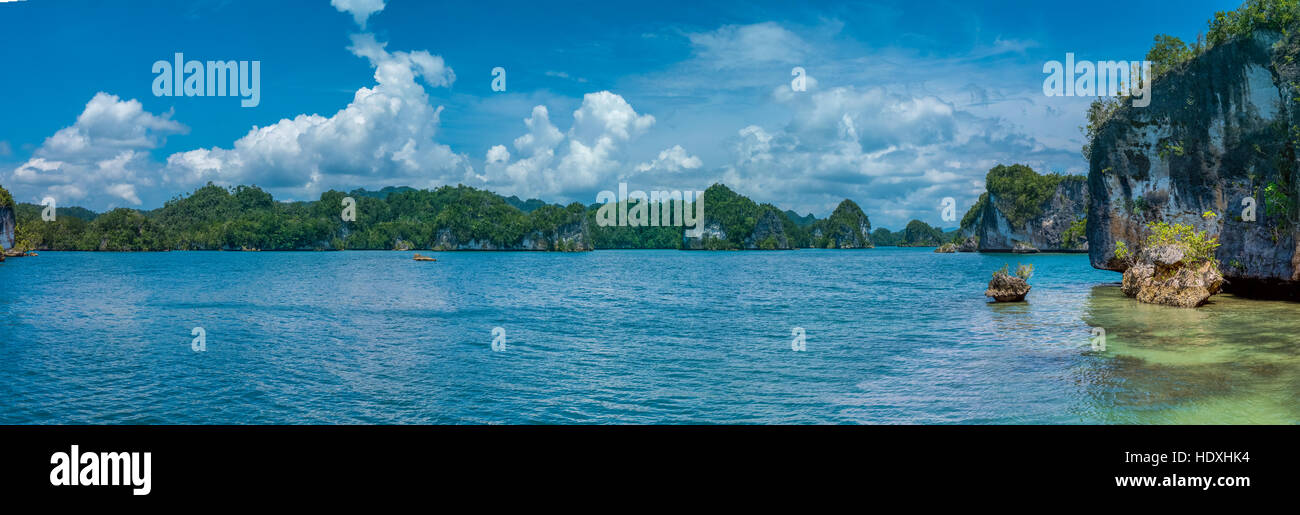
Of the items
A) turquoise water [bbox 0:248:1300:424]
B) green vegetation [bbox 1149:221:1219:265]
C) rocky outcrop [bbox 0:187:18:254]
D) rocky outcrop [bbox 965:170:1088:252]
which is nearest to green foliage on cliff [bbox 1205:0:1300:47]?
green vegetation [bbox 1149:221:1219:265]

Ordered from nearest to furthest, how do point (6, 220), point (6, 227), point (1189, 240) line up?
1. point (1189, 240)
2. point (6, 220)
3. point (6, 227)

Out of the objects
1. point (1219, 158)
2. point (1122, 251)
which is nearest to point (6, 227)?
point (1122, 251)

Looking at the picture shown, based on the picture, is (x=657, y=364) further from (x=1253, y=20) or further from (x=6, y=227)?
Answer: (x=6, y=227)

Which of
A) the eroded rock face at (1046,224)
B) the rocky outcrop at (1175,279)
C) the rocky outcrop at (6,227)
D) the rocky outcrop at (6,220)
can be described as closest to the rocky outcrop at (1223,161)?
the rocky outcrop at (1175,279)

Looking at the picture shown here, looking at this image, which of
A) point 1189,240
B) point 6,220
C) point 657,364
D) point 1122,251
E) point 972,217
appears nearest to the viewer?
point 657,364

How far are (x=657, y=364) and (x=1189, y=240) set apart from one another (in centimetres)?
2915

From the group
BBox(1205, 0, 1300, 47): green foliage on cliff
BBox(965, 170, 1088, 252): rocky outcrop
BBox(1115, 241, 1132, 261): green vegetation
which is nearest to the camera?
BBox(1205, 0, 1300, 47): green foliage on cliff

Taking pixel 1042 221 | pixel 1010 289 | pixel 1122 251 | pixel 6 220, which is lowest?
pixel 1010 289

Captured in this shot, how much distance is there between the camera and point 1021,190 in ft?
485

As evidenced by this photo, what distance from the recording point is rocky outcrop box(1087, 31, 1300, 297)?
30203 mm

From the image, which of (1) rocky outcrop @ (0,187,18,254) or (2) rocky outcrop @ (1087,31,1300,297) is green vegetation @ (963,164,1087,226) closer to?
(2) rocky outcrop @ (1087,31,1300,297)

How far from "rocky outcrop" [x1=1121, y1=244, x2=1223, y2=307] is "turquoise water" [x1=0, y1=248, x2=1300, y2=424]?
1104 mm
